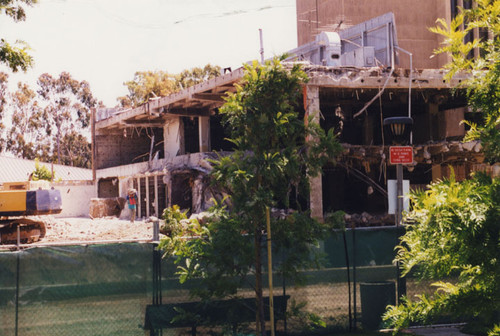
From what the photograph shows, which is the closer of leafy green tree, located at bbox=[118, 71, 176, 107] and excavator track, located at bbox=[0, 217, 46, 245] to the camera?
excavator track, located at bbox=[0, 217, 46, 245]

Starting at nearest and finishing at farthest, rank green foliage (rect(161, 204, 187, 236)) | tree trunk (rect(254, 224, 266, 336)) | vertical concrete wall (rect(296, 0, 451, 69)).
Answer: green foliage (rect(161, 204, 187, 236)) → tree trunk (rect(254, 224, 266, 336)) → vertical concrete wall (rect(296, 0, 451, 69))

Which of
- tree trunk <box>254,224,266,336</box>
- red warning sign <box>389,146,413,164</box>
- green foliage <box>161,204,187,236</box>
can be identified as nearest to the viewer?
green foliage <box>161,204,187,236</box>

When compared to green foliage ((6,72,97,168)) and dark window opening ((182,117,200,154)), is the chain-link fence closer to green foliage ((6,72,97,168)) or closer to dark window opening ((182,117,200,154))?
dark window opening ((182,117,200,154))

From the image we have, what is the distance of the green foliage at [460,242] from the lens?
4.67 meters

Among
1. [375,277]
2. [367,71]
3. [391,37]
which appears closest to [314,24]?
[391,37]

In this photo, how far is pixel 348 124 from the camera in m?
34.4

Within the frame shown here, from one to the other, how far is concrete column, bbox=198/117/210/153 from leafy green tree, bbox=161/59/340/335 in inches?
900

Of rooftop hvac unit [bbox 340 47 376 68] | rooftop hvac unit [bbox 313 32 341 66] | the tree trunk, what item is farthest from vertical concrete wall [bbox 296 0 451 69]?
the tree trunk

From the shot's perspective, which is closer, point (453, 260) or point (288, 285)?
point (453, 260)

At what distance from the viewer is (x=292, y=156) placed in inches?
336

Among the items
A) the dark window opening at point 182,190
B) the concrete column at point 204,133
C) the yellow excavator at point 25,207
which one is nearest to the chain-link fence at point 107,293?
the yellow excavator at point 25,207

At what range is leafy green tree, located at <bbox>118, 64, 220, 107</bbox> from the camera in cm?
6126

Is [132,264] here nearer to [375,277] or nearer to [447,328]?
[375,277]

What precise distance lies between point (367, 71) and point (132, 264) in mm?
16435
